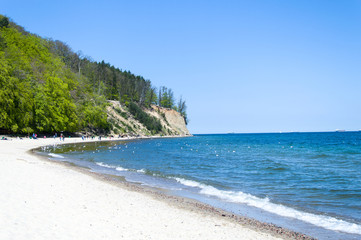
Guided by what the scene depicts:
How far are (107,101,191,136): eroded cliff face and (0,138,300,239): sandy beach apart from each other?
77.7m

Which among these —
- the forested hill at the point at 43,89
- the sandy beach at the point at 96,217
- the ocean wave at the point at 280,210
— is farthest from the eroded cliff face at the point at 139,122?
the sandy beach at the point at 96,217

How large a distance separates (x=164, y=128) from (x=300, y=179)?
10836 cm

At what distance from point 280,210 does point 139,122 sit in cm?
9951

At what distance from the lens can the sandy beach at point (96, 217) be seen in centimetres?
652

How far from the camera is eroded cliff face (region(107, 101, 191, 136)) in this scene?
93.2 meters

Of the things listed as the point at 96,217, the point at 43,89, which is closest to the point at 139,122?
the point at 43,89

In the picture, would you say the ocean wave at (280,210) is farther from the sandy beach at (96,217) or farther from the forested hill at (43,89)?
the forested hill at (43,89)

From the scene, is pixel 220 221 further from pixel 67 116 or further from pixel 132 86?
pixel 132 86

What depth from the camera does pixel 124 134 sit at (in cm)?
9075

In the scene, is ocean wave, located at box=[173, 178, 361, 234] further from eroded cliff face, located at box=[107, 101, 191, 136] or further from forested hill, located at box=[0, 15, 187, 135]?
eroded cliff face, located at box=[107, 101, 191, 136]

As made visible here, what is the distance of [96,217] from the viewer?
792 cm

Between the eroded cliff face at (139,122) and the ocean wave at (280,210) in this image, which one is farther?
the eroded cliff face at (139,122)

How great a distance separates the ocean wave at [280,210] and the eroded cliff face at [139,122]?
2987 inches

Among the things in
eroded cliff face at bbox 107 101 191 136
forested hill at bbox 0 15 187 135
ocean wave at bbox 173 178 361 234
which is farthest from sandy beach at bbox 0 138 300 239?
eroded cliff face at bbox 107 101 191 136
